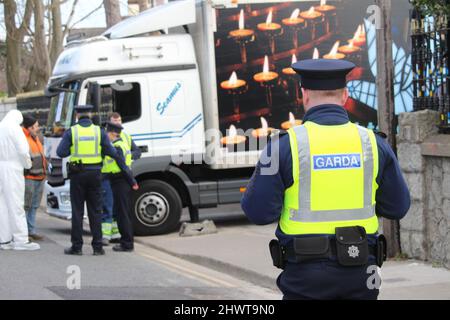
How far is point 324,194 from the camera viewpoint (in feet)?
14.1

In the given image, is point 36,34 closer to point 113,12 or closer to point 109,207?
point 113,12

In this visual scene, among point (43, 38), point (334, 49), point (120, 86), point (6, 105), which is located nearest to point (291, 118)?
point (334, 49)

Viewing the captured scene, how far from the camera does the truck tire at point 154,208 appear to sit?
45.1 ft

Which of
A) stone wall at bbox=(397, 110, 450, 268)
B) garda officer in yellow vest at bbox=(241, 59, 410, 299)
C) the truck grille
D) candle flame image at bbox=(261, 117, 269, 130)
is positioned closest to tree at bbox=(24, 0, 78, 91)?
the truck grille

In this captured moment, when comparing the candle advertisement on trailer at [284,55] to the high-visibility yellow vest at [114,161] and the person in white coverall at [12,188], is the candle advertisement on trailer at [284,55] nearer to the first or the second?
the high-visibility yellow vest at [114,161]

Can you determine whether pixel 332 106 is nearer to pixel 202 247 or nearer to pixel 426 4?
pixel 426 4

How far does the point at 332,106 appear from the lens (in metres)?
4.39

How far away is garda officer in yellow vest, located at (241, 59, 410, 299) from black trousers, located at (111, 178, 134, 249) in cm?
788

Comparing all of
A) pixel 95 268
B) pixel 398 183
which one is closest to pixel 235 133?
pixel 95 268

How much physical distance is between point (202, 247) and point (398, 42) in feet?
16.2

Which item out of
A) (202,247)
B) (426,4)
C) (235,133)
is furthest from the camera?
(235,133)

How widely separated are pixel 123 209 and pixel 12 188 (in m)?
1.50

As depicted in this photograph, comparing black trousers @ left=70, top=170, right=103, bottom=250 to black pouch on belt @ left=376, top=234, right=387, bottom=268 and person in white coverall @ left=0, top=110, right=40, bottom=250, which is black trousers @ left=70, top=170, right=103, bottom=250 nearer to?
person in white coverall @ left=0, top=110, right=40, bottom=250

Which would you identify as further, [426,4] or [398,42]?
[398,42]
